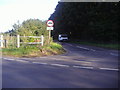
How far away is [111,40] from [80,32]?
1636 cm

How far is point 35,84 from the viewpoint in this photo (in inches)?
245

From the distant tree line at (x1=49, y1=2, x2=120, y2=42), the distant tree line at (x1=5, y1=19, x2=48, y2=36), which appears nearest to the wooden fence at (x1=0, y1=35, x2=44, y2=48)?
the distant tree line at (x1=5, y1=19, x2=48, y2=36)

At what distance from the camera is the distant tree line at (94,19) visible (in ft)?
117

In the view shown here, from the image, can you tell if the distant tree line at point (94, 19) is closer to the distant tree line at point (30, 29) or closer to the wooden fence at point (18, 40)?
the distant tree line at point (30, 29)

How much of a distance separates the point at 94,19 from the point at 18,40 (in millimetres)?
26008

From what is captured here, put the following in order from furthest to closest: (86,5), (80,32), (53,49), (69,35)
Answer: (69,35)
(80,32)
(86,5)
(53,49)

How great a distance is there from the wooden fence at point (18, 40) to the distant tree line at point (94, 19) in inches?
744

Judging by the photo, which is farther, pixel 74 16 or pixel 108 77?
pixel 74 16

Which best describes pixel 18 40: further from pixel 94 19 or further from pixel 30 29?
pixel 94 19

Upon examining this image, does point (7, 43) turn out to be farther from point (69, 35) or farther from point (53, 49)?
point (69, 35)

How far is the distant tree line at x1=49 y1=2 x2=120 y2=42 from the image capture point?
35.7 m

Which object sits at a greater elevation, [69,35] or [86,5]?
[86,5]

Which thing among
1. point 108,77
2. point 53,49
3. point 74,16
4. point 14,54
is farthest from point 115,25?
point 108,77

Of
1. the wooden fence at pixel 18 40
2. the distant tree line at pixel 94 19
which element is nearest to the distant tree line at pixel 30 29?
the wooden fence at pixel 18 40
